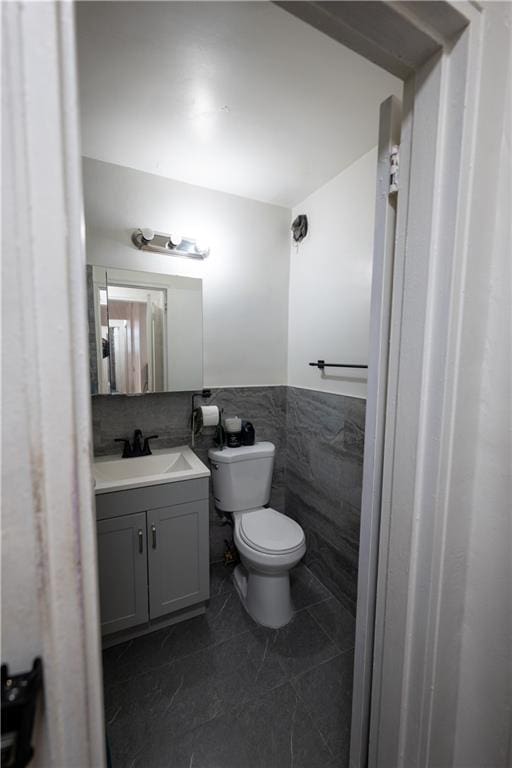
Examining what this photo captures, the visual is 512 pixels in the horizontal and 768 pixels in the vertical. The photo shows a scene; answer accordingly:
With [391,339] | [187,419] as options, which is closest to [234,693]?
[187,419]

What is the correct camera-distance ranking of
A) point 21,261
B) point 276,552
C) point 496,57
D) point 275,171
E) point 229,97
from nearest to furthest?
point 21,261, point 496,57, point 229,97, point 276,552, point 275,171

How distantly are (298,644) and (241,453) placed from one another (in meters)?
1.00

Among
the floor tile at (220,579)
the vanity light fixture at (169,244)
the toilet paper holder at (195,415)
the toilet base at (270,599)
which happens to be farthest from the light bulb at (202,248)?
the floor tile at (220,579)

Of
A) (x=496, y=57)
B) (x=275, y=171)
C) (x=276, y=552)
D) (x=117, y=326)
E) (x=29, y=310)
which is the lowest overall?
(x=276, y=552)

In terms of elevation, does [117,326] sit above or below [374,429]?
above

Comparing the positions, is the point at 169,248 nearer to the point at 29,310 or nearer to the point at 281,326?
the point at 281,326

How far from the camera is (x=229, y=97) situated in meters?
1.23

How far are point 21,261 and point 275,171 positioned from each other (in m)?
1.79

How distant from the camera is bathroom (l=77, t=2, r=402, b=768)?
1096 mm

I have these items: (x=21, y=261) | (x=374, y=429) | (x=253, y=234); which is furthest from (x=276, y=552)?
(x=253, y=234)

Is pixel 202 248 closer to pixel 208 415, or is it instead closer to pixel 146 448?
pixel 208 415

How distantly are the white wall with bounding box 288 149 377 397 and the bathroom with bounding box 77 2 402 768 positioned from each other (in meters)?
0.01

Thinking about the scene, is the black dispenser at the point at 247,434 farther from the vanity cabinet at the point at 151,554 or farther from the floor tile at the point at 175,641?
the floor tile at the point at 175,641

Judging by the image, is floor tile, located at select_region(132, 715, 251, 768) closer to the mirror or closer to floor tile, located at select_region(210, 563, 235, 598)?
floor tile, located at select_region(210, 563, 235, 598)
